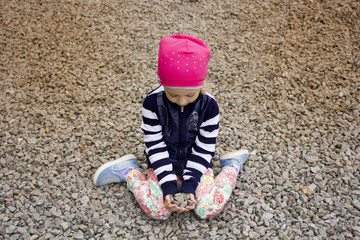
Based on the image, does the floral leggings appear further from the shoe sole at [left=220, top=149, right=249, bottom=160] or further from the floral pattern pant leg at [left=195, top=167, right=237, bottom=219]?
the shoe sole at [left=220, top=149, right=249, bottom=160]

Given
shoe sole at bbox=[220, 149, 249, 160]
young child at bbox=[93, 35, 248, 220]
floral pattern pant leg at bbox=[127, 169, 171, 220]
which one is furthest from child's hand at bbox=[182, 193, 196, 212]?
shoe sole at bbox=[220, 149, 249, 160]

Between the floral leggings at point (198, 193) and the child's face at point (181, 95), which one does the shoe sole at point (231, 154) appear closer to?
the floral leggings at point (198, 193)

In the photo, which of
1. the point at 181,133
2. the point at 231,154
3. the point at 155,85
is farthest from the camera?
→ the point at 155,85

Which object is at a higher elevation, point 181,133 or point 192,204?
point 181,133

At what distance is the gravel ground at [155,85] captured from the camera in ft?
8.46

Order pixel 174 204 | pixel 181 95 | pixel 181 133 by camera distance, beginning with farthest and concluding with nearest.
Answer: pixel 181 133, pixel 174 204, pixel 181 95

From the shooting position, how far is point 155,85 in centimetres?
381

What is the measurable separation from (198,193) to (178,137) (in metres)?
0.46

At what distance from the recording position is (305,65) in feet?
13.1

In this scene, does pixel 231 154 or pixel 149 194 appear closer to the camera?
pixel 149 194

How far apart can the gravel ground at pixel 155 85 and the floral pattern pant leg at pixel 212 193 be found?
0.44 ft

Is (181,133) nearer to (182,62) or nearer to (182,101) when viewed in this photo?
(182,101)

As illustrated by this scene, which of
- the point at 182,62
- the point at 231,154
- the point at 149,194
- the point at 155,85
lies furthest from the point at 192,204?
the point at 155,85

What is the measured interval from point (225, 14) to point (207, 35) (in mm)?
560
